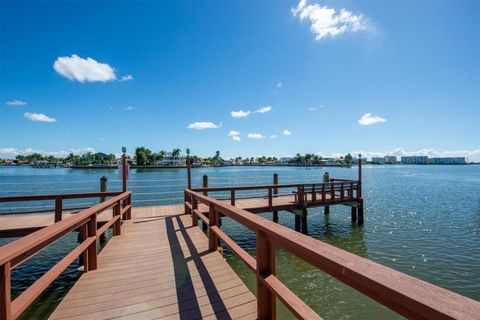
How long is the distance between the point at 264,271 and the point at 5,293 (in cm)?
177

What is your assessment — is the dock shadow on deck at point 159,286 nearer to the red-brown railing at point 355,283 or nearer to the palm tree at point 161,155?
the red-brown railing at point 355,283

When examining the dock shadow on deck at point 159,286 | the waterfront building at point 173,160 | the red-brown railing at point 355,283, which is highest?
the waterfront building at point 173,160

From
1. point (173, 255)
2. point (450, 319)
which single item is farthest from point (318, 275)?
point (450, 319)

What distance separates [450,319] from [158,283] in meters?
3.12

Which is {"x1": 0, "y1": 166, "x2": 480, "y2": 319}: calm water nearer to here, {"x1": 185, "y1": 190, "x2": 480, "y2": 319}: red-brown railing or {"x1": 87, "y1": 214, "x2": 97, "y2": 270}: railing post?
{"x1": 87, "y1": 214, "x2": 97, "y2": 270}: railing post

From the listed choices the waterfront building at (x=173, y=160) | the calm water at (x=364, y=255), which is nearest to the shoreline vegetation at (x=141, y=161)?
the waterfront building at (x=173, y=160)

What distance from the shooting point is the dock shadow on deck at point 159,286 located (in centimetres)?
247

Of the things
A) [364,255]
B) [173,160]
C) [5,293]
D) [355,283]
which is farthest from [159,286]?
[173,160]

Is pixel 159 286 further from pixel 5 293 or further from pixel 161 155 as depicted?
pixel 161 155

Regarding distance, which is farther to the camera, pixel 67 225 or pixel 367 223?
pixel 367 223

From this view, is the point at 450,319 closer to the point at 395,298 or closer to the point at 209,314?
the point at 395,298

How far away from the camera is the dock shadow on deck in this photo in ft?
8.10

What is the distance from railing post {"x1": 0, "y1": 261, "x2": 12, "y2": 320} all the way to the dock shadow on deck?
3.24 feet

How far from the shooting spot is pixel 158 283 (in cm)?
312
